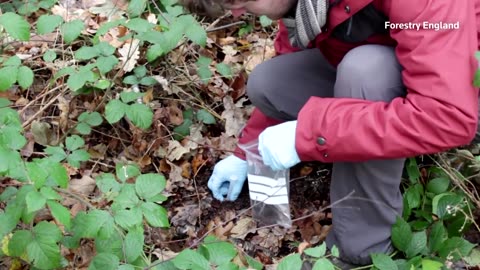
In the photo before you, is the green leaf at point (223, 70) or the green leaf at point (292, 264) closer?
the green leaf at point (292, 264)

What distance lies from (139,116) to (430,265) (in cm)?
104

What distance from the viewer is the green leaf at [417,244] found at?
191 cm

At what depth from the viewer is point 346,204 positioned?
6.30 ft

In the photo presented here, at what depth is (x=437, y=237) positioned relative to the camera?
194 centimetres

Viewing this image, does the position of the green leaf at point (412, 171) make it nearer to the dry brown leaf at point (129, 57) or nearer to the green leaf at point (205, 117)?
the green leaf at point (205, 117)

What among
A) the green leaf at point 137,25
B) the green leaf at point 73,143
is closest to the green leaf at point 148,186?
the green leaf at point 73,143

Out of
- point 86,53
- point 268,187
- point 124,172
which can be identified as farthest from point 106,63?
point 268,187

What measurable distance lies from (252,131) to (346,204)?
473mm

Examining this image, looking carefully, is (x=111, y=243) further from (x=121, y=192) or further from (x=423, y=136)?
(x=423, y=136)

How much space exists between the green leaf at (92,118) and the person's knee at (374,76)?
3.10 feet

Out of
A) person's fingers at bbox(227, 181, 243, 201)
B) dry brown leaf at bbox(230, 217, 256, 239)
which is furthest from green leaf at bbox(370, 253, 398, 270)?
person's fingers at bbox(227, 181, 243, 201)

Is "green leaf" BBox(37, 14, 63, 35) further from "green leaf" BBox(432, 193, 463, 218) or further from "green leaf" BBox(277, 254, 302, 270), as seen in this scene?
"green leaf" BBox(432, 193, 463, 218)

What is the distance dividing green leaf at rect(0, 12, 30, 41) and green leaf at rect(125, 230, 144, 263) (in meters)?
0.66

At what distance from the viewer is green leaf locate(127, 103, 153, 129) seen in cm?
215
